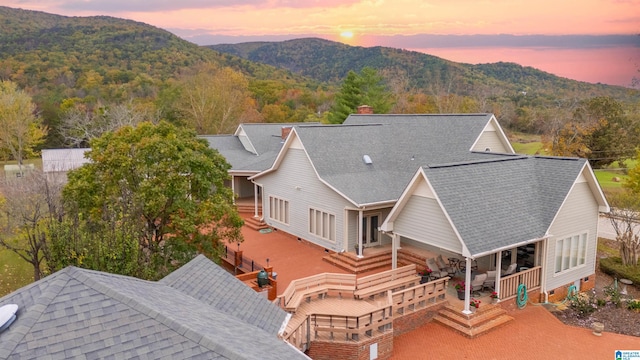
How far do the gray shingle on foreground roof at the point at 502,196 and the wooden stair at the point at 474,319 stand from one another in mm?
2220

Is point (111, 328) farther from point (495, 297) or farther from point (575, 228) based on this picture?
point (575, 228)

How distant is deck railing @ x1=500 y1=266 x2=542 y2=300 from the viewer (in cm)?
1625

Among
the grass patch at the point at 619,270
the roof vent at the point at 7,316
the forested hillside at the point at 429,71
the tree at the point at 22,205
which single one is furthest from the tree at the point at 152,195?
the forested hillside at the point at 429,71

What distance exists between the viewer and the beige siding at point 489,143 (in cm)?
2461

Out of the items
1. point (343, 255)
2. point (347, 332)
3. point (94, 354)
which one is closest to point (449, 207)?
point (347, 332)

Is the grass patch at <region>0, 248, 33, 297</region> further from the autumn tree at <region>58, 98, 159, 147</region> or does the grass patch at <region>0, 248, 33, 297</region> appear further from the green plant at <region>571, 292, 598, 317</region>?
the green plant at <region>571, 292, 598, 317</region>

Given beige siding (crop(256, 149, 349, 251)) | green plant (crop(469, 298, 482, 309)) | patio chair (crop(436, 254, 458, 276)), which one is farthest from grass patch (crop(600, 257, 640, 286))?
beige siding (crop(256, 149, 349, 251))

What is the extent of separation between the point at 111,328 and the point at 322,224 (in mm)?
16740

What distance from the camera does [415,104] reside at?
70.2 metres

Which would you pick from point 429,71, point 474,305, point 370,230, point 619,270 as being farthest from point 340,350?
point 429,71

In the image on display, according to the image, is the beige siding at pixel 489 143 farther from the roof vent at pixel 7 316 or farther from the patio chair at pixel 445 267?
the roof vent at pixel 7 316

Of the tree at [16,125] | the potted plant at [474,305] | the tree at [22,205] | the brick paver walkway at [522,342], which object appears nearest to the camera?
the brick paver walkway at [522,342]

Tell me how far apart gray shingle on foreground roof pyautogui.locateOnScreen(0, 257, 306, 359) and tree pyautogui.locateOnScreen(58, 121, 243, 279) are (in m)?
8.33

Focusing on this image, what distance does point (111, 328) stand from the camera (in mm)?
6762
